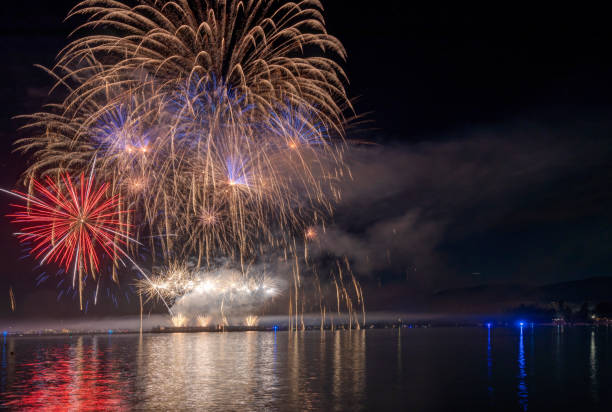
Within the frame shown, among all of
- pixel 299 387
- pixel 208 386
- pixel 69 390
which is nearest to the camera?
pixel 69 390

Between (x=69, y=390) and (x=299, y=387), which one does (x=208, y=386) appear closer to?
(x=299, y=387)

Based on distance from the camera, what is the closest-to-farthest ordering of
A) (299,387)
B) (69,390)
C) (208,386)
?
(69,390) → (299,387) → (208,386)

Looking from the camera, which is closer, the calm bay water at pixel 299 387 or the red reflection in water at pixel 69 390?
the red reflection in water at pixel 69 390

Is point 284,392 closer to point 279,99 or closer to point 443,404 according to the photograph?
point 443,404

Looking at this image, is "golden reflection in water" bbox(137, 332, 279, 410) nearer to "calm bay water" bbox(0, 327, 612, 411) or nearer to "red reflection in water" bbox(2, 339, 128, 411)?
"calm bay water" bbox(0, 327, 612, 411)

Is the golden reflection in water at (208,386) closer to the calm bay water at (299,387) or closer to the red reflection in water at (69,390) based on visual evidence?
the calm bay water at (299,387)

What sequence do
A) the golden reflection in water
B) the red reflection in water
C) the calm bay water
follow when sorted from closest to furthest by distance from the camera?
1. the red reflection in water
2. the golden reflection in water
3. the calm bay water

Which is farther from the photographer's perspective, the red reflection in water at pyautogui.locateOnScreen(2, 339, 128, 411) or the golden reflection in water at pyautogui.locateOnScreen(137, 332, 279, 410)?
the golden reflection in water at pyautogui.locateOnScreen(137, 332, 279, 410)

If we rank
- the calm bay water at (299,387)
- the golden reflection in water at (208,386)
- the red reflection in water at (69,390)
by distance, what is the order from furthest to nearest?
the calm bay water at (299,387) < the golden reflection in water at (208,386) < the red reflection in water at (69,390)

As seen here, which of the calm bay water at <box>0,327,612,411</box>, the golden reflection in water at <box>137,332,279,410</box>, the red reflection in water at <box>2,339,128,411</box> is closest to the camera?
the red reflection in water at <box>2,339,128,411</box>

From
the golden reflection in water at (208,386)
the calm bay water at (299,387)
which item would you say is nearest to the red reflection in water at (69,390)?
the calm bay water at (299,387)

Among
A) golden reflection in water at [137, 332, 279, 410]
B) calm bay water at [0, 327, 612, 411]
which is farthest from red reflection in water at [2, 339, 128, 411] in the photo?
golden reflection in water at [137, 332, 279, 410]

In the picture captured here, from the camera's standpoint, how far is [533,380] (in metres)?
47.6

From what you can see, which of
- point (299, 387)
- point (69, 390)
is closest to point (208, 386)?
point (299, 387)
